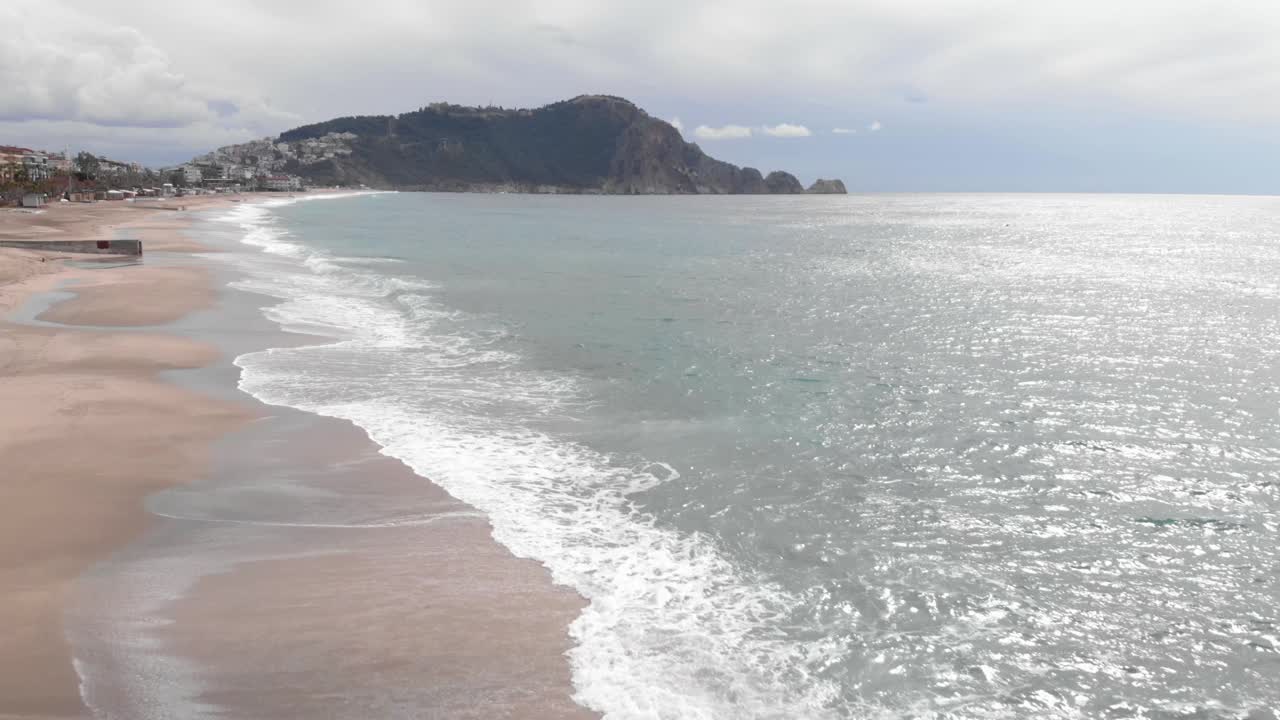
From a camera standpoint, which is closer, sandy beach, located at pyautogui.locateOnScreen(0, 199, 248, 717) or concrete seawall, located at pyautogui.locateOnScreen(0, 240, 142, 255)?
sandy beach, located at pyautogui.locateOnScreen(0, 199, 248, 717)

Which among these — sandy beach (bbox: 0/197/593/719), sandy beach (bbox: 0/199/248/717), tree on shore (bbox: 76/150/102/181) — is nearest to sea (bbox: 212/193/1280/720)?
sandy beach (bbox: 0/197/593/719)

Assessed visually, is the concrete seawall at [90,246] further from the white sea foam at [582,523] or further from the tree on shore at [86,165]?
the tree on shore at [86,165]

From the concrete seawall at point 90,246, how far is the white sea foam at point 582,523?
25.1m

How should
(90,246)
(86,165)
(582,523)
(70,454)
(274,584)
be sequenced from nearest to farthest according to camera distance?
(274,584), (582,523), (70,454), (90,246), (86,165)

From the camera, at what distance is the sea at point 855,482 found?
7492 millimetres

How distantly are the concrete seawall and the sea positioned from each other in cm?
1787

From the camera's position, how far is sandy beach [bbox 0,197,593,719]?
21.9 ft

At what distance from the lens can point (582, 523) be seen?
10.4 meters

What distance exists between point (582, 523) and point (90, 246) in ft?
141

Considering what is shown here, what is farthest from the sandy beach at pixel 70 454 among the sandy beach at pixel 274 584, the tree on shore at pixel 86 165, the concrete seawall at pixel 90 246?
the tree on shore at pixel 86 165

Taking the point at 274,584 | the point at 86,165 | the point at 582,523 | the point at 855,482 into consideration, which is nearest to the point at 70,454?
the point at 274,584

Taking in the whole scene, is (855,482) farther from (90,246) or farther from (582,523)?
(90,246)

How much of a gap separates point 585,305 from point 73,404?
18.1 meters

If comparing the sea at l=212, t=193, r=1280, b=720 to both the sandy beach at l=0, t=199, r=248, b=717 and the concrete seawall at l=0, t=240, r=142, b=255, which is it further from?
the concrete seawall at l=0, t=240, r=142, b=255
